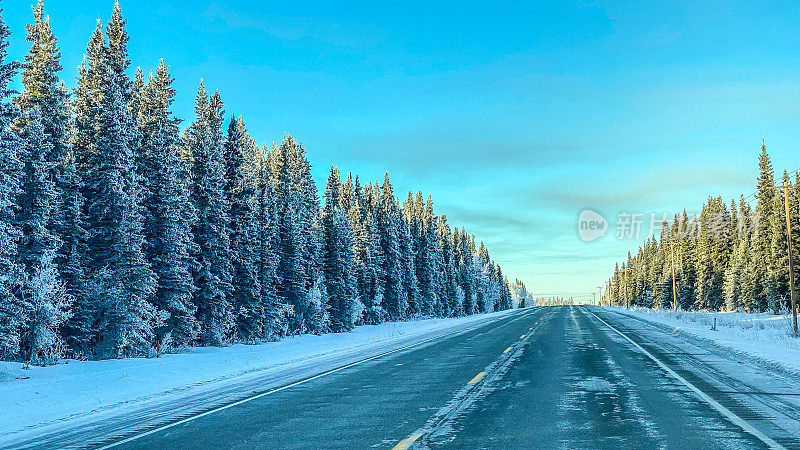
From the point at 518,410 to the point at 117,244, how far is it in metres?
18.4

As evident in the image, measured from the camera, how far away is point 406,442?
24.0 feet

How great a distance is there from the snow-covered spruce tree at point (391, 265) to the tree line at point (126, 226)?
2225cm

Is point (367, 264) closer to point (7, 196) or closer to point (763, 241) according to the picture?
point (7, 196)

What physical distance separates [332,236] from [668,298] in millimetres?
80326

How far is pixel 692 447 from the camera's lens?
22.4ft

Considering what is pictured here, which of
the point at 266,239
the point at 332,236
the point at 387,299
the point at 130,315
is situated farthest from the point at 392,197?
the point at 130,315

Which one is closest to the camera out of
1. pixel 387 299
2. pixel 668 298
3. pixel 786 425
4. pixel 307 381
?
pixel 786 425

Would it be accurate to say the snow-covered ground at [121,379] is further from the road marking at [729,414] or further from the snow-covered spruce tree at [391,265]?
the snow-covered spruce tree at [391,265]

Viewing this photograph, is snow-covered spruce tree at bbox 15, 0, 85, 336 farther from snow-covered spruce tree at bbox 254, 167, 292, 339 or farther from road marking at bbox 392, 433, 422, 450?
road marking at bbox 392, 433, 422, 450

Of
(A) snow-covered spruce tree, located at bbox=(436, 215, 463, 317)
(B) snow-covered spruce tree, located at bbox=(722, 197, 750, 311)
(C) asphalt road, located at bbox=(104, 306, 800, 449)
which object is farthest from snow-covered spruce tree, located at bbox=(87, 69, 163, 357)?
(B) snow-covered spruce tree, located at bbox=(722, 197, 750, 311)

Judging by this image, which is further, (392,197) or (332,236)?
(392,197)

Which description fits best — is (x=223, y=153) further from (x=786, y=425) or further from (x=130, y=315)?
(x=786, y=425)

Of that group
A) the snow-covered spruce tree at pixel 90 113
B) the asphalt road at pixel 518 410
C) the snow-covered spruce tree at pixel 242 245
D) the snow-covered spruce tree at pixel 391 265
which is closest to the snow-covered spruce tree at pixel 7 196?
the snow-covered spruce tree at pixel 90 113

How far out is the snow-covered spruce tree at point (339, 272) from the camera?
1672 inches
